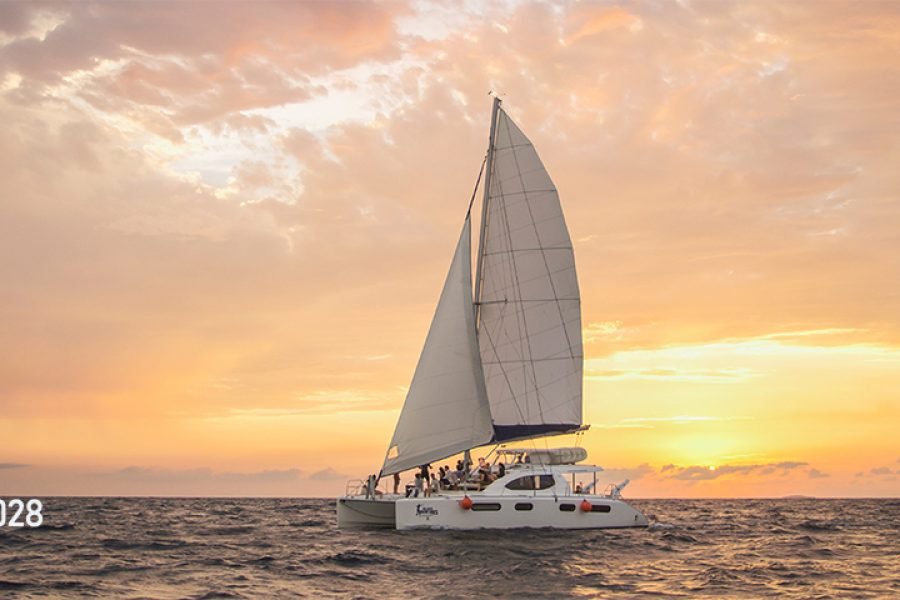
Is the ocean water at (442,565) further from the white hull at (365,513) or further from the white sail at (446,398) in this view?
the white sail at (446,398)

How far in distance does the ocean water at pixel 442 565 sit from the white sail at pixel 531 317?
19.3 ft

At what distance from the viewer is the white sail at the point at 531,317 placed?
4150 cm

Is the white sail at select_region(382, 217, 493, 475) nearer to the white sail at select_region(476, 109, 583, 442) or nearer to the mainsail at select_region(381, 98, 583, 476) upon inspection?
the mainsail at select_region(381, 98, 583, 476)

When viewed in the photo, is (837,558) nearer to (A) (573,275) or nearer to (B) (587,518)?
(B) (587,518)

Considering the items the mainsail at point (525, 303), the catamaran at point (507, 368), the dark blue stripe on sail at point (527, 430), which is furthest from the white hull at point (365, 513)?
the mainsail at point (525, 303)

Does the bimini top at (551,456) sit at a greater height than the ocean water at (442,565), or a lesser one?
greater

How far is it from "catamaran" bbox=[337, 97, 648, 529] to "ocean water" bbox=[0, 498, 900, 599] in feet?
5.13

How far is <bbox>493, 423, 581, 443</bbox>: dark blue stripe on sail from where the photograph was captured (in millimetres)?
41156

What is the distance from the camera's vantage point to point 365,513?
40062 millimetres

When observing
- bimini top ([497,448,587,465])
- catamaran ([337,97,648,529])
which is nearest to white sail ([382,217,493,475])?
catamaran ([337,97,648,529])

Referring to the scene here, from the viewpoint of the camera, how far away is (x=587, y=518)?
38094mm

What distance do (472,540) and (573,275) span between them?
41.2ft

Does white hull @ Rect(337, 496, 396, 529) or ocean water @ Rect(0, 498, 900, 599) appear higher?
white hull @ Rect(337, 496, 396, 529)

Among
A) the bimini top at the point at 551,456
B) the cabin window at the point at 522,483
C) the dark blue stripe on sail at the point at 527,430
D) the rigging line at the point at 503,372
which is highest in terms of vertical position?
the rigging line at the point at 503,372
